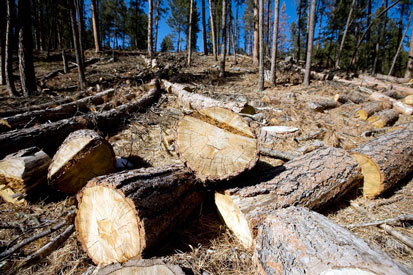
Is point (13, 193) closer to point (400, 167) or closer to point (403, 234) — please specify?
point (403, 234)

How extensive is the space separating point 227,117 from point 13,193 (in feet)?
9.43

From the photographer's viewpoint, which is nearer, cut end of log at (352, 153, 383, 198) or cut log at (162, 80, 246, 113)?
cut end of log at (352, 153, 383, 198)

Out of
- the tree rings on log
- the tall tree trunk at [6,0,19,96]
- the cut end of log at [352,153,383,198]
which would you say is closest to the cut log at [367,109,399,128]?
the cut end of log at [352,153,383,198]

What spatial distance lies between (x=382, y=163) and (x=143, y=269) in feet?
9.71

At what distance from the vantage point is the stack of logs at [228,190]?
1343 mm

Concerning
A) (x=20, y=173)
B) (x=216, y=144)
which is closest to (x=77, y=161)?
(x=20, y=173)

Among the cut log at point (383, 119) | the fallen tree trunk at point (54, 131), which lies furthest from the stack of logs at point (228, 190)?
the cut log at point (383, 119)

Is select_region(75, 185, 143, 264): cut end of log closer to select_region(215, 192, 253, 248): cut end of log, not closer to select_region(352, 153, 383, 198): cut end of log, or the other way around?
select_region(215, 192, 253, 248): cut end of log

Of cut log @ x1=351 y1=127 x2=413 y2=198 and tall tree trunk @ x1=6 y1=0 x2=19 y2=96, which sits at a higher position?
tall tree trunk @ x1=6 y1=0 x2=19 y2=96

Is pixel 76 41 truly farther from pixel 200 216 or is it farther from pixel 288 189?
pixel 288 189

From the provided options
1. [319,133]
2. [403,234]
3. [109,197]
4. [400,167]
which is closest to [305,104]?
[319,133]

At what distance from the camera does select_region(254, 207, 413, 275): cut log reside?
1.08 metres

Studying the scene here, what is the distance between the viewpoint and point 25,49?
250 inches

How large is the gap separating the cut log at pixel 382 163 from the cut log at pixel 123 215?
2.52 metres
